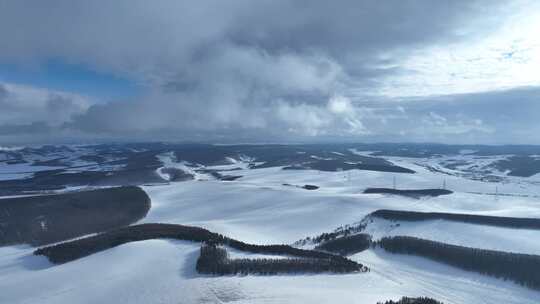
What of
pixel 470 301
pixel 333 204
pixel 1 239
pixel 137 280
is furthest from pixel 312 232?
pixel 1 239

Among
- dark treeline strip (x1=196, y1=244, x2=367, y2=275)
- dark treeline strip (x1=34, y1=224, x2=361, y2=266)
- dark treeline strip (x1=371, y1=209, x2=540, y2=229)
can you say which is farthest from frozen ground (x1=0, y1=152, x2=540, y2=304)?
dark treeline strip (x1=371, y1=209, x2=540, y2=229)

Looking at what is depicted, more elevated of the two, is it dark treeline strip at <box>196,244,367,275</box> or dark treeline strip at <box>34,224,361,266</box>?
dark treeline strip at <box>196,244,367,275</box>

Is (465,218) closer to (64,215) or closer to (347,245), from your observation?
(347,245)

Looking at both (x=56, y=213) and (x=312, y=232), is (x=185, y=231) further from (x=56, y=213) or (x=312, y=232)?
(x=56, y=213)

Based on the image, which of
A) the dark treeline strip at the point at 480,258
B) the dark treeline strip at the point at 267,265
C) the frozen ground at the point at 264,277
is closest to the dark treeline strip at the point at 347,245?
the frozen ground at the point at 264,277

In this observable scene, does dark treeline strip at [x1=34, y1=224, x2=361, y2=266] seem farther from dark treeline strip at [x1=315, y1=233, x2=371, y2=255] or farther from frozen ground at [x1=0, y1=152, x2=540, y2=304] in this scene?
dark treeline strip at [x1=315, y1=233, x2=371, y2=255]

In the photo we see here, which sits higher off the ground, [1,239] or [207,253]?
[207,253]
